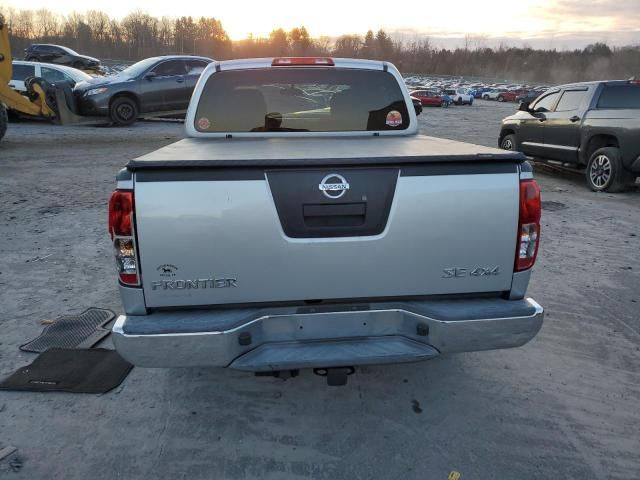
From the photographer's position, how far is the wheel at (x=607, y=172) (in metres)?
8.68

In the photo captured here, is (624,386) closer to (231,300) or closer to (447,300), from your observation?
(447,300)

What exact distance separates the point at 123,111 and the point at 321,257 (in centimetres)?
1481

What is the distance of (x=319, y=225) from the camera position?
96.8 inches

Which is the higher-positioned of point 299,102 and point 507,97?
point 299,102

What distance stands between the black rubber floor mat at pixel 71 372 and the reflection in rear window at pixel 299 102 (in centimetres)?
203

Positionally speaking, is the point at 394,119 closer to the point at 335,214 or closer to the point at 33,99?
the point at 335,214

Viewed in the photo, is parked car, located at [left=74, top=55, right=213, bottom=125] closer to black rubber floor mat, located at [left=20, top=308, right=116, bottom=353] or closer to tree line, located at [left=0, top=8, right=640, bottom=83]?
black rubber floor mat, located at [left=20, top=308, right=116, bottom=353]

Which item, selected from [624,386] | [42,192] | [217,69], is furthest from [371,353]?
[42,192]

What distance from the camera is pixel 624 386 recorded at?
3.32 meters

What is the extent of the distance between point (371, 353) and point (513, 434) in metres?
1.07

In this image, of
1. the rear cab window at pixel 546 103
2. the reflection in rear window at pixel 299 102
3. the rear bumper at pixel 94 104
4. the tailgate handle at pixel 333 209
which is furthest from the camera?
the rear bumper at pixel 94 104

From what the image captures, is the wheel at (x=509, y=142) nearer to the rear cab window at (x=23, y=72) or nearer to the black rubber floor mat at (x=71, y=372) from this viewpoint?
the black rubber floor mat at (x=71, y=372)

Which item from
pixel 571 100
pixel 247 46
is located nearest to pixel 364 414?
pixel 571 100

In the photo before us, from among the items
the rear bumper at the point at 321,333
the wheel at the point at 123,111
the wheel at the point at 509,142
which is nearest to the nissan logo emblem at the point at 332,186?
the rear bumper at the point at 321,333
